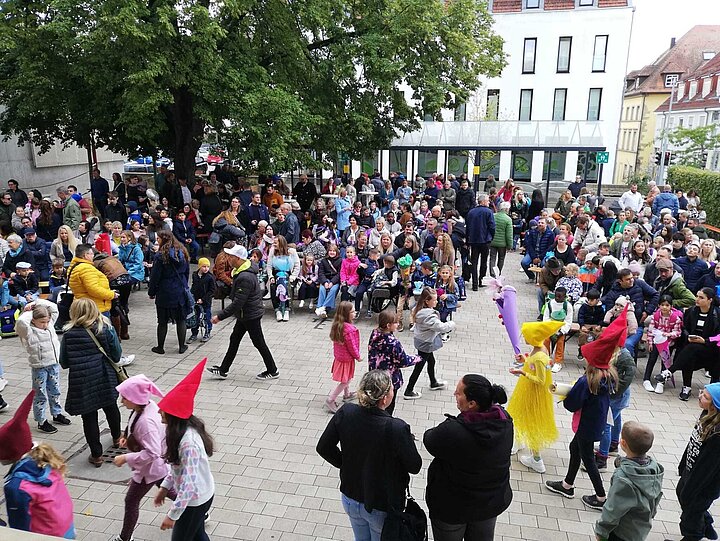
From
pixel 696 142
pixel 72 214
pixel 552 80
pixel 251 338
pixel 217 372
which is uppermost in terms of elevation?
pixel 552 80

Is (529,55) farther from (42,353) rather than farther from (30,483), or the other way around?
(30,483)

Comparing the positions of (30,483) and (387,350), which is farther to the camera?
(387,350)

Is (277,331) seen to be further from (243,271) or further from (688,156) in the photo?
(688,156)

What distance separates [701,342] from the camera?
7.71 m

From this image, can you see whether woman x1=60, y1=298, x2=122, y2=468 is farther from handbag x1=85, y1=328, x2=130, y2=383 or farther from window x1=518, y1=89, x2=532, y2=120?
window x1=518, y1=89, x2=532, y2=120

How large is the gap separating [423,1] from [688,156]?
3244 cm

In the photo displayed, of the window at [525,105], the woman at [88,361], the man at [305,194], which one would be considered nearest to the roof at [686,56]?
the window at [525,105]

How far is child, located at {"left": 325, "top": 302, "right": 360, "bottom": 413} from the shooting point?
22.6 ft

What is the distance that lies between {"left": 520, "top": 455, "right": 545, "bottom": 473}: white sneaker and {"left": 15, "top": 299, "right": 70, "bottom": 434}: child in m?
5.28

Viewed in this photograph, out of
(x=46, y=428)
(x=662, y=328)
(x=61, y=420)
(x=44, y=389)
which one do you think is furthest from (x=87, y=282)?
(x=662, y=328)

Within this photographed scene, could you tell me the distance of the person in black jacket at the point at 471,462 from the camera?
3.59 meters

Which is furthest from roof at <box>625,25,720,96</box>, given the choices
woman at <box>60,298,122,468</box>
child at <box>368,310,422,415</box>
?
woman at <box>60,298,122,468</box>

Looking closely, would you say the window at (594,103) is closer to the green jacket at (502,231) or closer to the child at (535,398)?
the green jacket at (502,231)

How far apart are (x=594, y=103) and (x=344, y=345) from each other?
36741 millimetres
